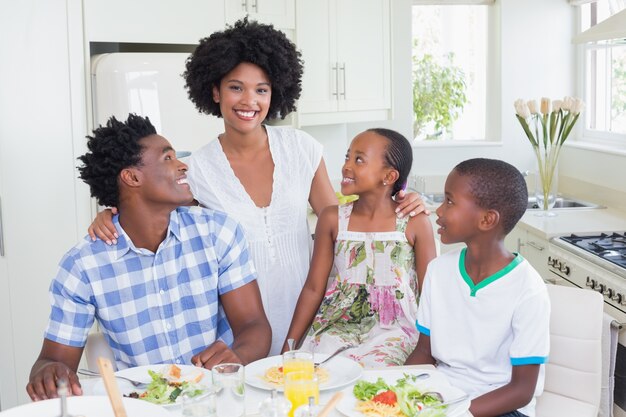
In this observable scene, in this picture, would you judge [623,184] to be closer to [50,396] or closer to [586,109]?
[586,109]

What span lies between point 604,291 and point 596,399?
43.0 inches

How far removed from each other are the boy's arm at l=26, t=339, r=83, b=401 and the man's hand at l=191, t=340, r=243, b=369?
27cm

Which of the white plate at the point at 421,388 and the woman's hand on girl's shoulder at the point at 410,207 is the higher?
the woman's hand on girl's shoulder at the point at 410,207

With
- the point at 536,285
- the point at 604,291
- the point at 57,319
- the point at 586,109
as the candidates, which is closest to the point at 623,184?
the point at 586,109

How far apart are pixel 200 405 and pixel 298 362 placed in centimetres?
27

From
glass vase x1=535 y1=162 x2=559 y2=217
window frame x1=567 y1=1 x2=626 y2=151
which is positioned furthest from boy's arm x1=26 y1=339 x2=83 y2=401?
window frame x1=567 y1=1 x2=626 y2=151

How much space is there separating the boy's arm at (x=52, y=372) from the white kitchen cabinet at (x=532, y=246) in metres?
2.33

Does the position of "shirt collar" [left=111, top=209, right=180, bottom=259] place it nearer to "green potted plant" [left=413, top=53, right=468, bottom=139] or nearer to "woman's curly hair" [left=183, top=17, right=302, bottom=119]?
"woman's curly hair" [left=183, top=17, right=302, bottom=119]

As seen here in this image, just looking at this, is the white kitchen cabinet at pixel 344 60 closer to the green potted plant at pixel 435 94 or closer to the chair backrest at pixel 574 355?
the green potted plant at pixel 435 94

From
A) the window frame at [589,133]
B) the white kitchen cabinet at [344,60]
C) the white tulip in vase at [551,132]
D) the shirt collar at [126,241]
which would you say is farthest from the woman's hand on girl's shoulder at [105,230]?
the window frame at [589,133]

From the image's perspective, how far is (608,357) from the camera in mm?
2287

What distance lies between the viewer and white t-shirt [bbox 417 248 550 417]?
180 centimetres

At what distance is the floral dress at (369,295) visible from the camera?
6.95ft

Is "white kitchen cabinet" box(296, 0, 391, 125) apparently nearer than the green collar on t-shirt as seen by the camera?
No
